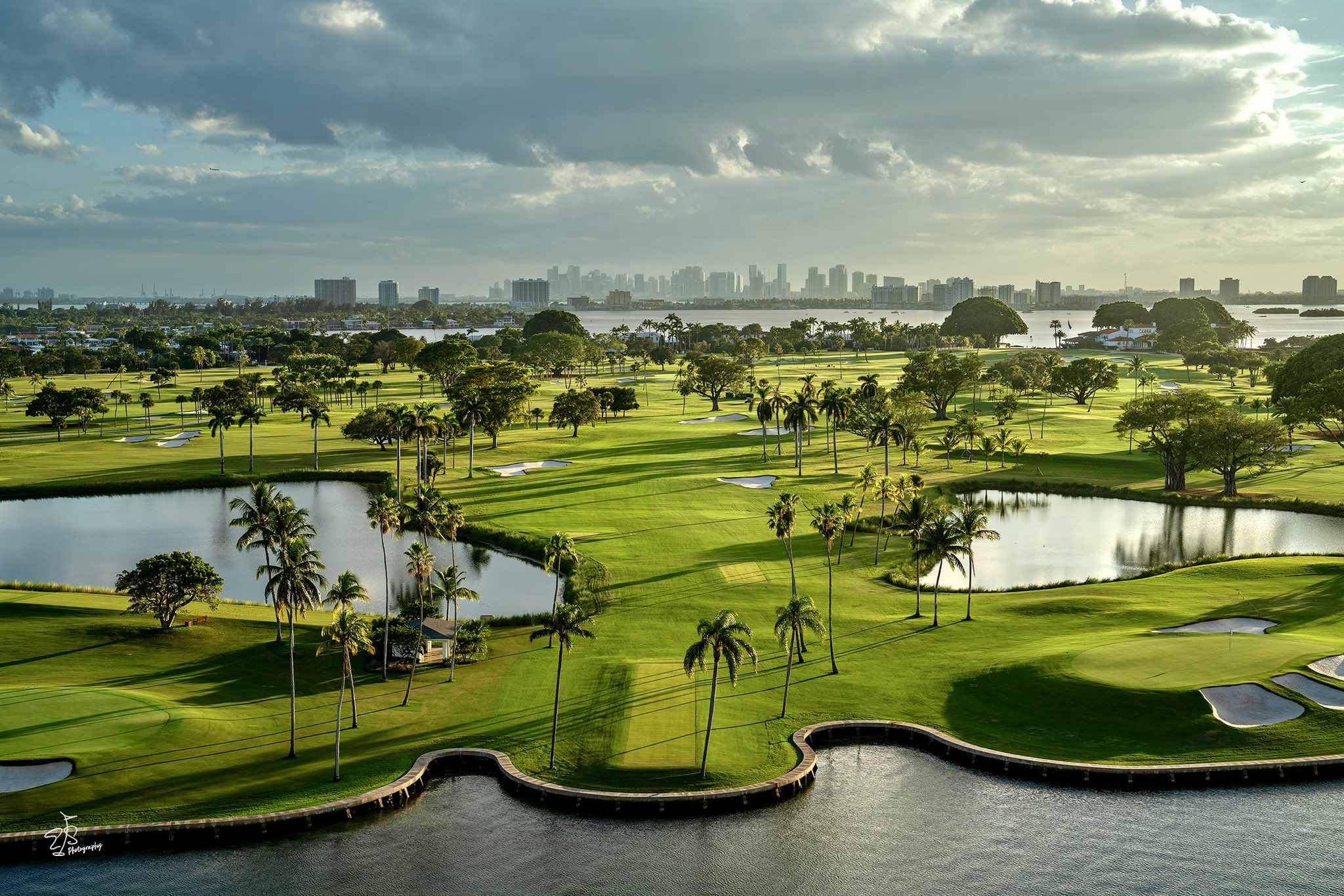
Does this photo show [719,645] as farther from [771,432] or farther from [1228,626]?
[771,432]

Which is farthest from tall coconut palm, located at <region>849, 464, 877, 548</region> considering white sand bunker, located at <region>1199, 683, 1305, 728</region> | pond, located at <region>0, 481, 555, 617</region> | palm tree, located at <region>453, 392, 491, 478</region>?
palm tree, located at <region>453, 392, 491, 478</region>

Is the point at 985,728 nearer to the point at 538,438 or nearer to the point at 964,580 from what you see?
the point at 964,580

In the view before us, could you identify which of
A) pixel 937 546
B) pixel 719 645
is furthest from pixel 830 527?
pixel 719 645

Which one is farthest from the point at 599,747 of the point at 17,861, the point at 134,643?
the point at 134,643

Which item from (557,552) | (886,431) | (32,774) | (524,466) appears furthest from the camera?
(524,466)

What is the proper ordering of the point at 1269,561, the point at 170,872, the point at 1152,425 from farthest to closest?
the point at 1152,425, the point at 1269,561, the point at 170,872

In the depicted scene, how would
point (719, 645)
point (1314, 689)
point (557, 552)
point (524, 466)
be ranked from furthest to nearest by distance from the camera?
Answer: point (524, 466)
point (557, 552)
point (1314, 689)
point (719, 645)

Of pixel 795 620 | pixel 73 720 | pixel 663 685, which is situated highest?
pixel 795 620
